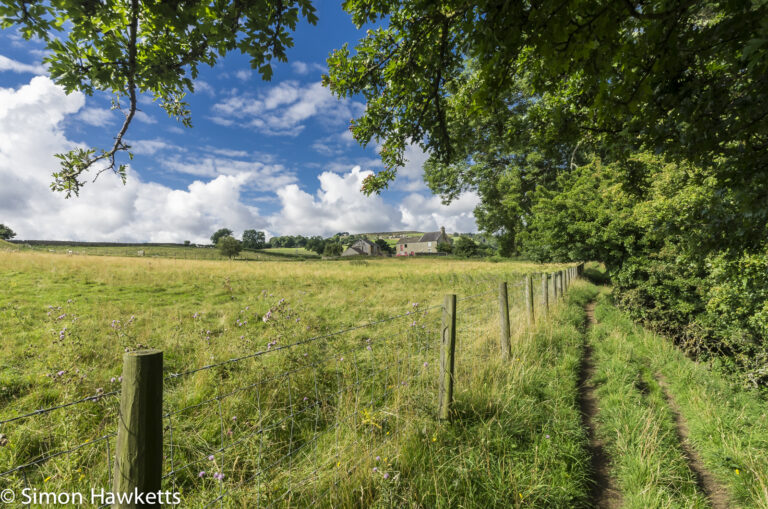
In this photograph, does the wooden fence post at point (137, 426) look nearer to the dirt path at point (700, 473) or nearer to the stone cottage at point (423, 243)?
the dirt path at point (700, 473)

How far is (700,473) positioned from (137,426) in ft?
16.0

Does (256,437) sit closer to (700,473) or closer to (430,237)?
(700,473)

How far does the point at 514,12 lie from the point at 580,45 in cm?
45

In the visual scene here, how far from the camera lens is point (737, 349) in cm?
771

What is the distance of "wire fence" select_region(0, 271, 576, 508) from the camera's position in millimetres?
2184

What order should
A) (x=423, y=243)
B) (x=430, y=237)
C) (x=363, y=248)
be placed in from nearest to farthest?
(x=363, y=248) < (x=430, y=237) < (x=423, y=243)

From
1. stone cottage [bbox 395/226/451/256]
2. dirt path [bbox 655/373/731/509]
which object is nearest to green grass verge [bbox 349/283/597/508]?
dirt path [bbox 655/373/731/509]

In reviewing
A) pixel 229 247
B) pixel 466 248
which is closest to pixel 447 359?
pixel 229 247

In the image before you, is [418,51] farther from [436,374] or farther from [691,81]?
[436,374]

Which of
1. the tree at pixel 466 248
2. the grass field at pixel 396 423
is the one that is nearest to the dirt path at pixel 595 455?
the grass field at pixel 396 423

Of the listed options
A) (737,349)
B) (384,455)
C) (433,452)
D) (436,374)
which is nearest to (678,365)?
(737,349)

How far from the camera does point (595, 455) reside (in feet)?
10.3

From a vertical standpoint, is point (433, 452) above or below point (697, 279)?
below

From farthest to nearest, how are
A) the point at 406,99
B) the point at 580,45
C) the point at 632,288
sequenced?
1. the point at 632,288
2. the point at 406,99
3. the point at 580,45
